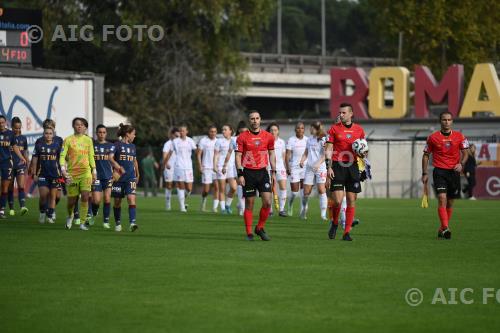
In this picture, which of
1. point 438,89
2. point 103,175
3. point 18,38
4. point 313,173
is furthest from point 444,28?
point 103,175

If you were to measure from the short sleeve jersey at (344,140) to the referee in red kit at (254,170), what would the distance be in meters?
1.13

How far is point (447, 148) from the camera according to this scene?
67.1 feet

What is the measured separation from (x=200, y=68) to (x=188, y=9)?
13.1ft

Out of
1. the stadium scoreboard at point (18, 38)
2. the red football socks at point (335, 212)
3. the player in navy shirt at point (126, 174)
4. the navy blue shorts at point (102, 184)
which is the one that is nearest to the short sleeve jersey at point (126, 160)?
the player in navy shirt at point (126, 174)

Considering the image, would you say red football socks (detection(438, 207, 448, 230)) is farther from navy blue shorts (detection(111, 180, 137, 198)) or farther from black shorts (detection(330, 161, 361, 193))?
navy blue shorts (detection(111, 180, 137, 198))

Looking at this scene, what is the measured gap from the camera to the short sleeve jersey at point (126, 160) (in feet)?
72.0

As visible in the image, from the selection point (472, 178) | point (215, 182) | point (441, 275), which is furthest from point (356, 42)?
point (441, 275)

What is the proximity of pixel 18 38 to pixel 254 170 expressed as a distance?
20701 millimetres

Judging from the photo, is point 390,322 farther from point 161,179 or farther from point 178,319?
point 161,179

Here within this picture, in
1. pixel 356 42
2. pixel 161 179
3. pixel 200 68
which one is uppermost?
pixel 356 42

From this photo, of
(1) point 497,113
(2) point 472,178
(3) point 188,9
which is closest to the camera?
(2) point 472,178

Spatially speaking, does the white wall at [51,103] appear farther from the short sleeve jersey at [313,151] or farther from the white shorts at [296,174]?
the short sleeve jersey at [313,151]

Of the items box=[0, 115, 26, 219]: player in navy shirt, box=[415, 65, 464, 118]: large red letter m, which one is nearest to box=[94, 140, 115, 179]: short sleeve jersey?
box=[0, 115, 26, 219]: player in navy shirt

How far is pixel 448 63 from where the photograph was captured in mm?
70562
